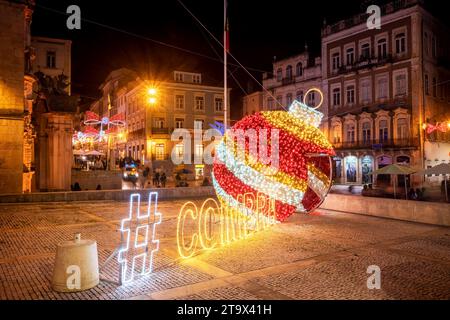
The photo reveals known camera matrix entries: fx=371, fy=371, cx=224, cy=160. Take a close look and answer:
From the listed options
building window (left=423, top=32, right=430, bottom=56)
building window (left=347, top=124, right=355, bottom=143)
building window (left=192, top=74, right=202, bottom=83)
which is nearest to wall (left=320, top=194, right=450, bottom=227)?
building window (left=347, top=124, right=355, bottom=143)

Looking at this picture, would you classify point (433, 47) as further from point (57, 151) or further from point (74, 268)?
point (74, 268)

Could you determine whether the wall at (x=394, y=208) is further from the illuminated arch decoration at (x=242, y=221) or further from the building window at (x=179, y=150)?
the building window at (x=179, y=150)

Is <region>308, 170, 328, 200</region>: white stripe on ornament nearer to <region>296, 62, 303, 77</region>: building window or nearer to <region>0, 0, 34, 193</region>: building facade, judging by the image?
<region>0, 0, 34, 193</region>: building facade

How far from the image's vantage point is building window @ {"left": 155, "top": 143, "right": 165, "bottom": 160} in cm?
5012

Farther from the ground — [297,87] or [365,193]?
[297,87]

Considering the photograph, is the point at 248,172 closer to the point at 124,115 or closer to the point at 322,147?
the point at 322,147

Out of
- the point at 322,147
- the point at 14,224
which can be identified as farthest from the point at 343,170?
the point at 14,224

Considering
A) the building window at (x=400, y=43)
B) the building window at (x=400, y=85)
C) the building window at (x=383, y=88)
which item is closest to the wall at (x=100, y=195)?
the building window at (x=400, y=85)

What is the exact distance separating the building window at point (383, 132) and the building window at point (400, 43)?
7.23 meters

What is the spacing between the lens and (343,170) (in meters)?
42.7

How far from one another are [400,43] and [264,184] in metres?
32.5

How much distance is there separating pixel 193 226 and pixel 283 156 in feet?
12.7

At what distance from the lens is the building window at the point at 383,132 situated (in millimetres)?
38531

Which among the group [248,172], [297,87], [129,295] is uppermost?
[297,87]
